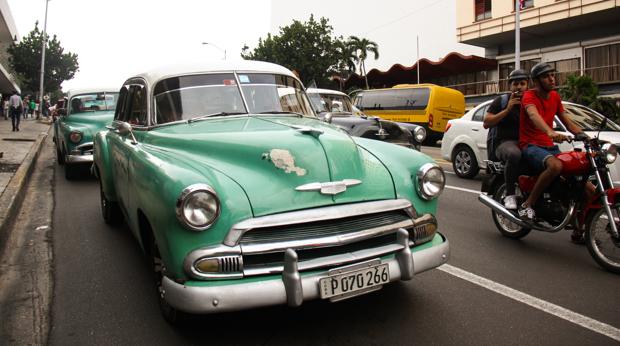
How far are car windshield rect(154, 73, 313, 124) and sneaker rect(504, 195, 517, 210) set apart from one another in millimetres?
2330

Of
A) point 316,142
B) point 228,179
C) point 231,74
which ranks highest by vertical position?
point 231,74

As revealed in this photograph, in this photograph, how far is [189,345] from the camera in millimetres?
3088

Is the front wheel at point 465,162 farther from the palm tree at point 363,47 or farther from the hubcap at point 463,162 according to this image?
the palm tree at point 363,47

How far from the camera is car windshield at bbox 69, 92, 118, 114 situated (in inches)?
420

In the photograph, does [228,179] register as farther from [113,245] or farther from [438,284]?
[113,245]

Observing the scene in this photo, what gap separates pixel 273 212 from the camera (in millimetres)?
2869

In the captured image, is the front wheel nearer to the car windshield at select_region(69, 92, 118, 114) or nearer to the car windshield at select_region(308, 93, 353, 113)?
the car windshield at select_region(308, 93, 353, 113)

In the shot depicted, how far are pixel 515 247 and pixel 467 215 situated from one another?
59.3 inches

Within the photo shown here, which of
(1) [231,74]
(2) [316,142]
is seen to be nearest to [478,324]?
(2) [316,142]

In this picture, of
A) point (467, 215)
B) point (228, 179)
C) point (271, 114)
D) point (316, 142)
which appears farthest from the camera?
point (467, 215)

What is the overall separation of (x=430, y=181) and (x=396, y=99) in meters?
19.1

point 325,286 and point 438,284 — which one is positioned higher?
point 325,286

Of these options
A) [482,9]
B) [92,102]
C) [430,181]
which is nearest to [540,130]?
[430,181]

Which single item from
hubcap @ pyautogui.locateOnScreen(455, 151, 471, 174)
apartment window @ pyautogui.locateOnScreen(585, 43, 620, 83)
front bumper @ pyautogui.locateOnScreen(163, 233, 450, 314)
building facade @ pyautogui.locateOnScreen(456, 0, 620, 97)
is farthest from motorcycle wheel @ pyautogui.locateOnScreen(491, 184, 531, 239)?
apartment window @ pyautogui.locateOnScreen(585, 43, 620, 83)
